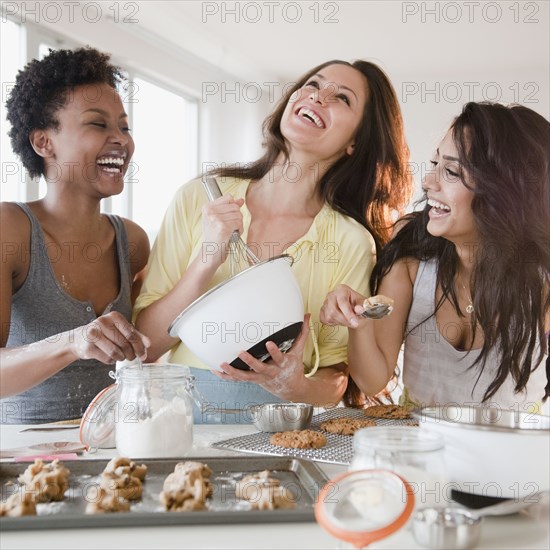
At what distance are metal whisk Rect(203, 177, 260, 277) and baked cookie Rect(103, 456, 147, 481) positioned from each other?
692 mm

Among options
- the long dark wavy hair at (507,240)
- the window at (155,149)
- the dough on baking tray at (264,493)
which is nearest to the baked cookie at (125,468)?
the dough on baking tray at (264,493)

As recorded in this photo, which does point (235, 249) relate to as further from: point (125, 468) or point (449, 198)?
point (125, 468)

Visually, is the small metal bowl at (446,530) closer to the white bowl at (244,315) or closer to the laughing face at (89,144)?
the white bowl at (244,315)

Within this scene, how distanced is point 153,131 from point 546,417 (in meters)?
4.10

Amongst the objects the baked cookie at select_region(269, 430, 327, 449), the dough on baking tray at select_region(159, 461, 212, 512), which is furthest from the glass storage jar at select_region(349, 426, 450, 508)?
the baked cookie at select_region(269, 430, 327, 449)

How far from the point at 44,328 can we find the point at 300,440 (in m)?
0.75

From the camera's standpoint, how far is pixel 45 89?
1.68m

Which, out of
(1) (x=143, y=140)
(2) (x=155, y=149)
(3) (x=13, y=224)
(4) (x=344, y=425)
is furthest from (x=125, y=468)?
(2) (x=155, y=149)

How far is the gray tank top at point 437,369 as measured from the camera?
5.09ft

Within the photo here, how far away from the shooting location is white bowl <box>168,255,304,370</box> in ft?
3.63

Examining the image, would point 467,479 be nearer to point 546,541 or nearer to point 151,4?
point 546,541

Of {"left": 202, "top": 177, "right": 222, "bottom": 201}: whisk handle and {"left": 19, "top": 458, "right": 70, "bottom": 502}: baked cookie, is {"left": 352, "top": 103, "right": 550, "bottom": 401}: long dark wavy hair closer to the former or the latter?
{"left": 202, "top": 177, "right": 222, "bottom": 201}: whisk handle

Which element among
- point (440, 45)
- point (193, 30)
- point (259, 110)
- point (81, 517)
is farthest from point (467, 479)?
point (259, 110)

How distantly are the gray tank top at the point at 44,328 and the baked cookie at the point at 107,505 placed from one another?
0.83m
